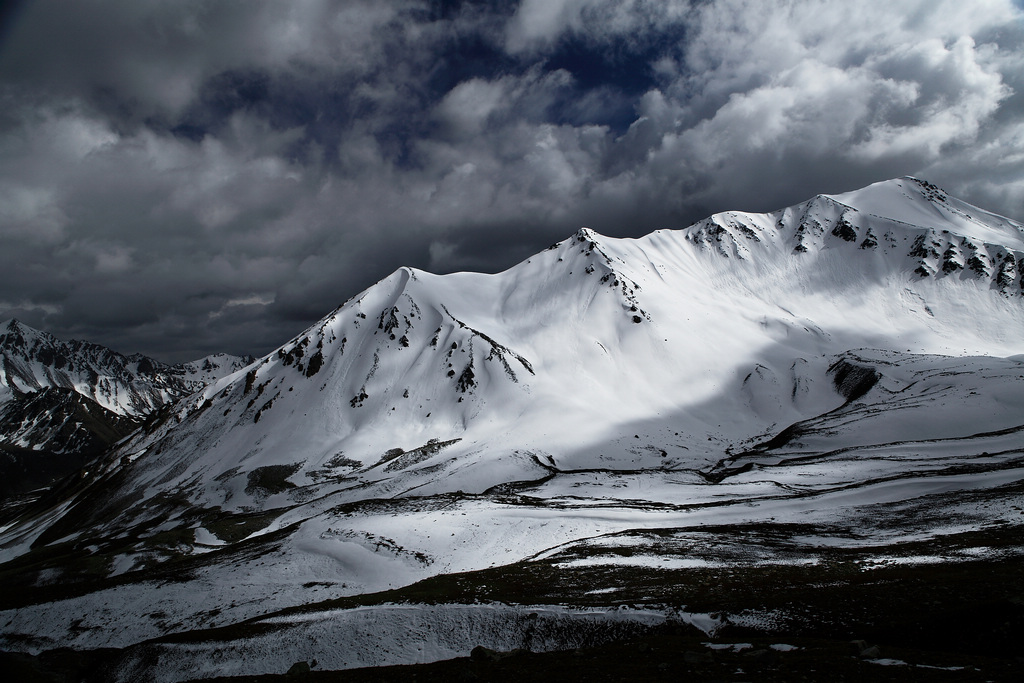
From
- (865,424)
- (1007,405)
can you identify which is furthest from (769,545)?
(1007,405)

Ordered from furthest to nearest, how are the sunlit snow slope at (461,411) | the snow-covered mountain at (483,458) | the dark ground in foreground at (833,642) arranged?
the sunlit snow slope at (461,411)
the snow-covered mountain at (483,458)
the dark ground in foreground at (833,642)

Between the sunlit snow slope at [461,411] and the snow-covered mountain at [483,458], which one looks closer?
the snow-covered mountain at [483,458]

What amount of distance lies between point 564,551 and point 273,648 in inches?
1088

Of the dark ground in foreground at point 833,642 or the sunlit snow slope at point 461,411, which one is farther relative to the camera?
the sunlit snow slope at point 461,411

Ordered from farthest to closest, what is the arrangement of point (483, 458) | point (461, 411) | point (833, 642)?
point (461, 411) < point (483, 458) < point (833, 642)

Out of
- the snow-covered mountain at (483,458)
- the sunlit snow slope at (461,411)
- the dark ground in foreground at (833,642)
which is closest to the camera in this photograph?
the dark ground in foreground at (833,642)

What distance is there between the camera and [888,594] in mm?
26812

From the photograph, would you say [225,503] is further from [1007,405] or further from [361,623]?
[1007,405]

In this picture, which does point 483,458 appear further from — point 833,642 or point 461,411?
point 833,642

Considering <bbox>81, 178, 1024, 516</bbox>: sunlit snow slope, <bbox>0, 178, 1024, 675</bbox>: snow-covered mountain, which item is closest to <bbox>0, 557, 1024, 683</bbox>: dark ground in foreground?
<bbox>0, 178, 1024, 675</bbox>: snow-covered mountain

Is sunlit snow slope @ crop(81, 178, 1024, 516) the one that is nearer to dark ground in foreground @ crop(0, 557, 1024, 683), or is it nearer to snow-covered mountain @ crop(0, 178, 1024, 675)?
snow-covered mountain @ crop(0, 178, 1024, 675)

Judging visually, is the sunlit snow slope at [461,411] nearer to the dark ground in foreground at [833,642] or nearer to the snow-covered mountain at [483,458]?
the snow-covered mountain at [483,458]

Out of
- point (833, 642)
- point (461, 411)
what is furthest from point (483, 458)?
point (833, 642)

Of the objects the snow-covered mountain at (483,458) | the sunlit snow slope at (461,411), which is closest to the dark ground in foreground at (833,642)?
the snow-covered mountain at (483,458)
